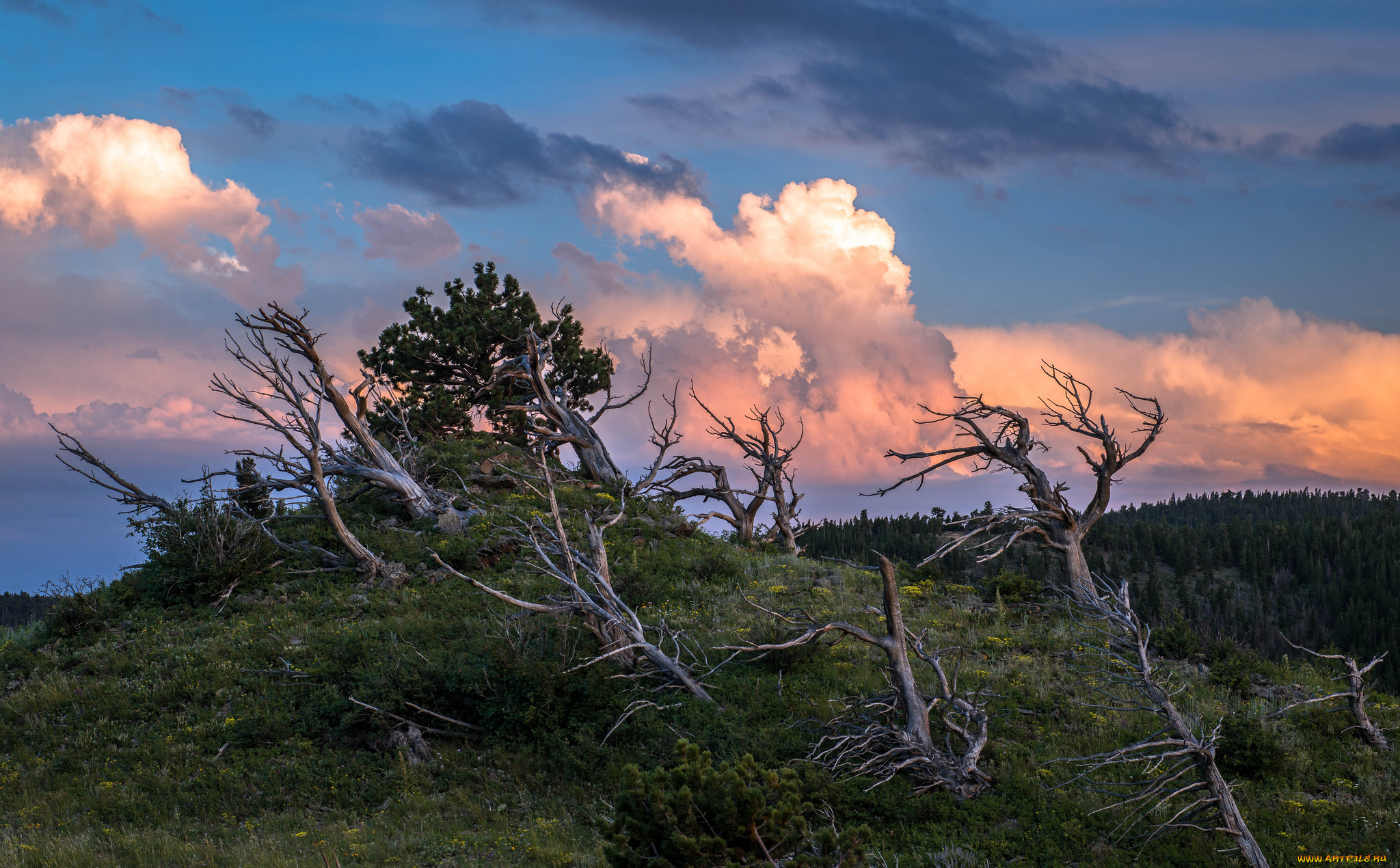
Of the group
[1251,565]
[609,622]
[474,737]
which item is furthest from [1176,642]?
[1251,565]

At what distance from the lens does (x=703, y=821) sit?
7199 mm

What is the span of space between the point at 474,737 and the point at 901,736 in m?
6.82

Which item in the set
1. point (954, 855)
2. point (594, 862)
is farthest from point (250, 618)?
point (954, 855)

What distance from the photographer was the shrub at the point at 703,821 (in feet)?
23.0

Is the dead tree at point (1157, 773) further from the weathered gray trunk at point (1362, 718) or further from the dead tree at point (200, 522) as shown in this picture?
the dead tree at point (200, 522)

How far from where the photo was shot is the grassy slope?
9812mm

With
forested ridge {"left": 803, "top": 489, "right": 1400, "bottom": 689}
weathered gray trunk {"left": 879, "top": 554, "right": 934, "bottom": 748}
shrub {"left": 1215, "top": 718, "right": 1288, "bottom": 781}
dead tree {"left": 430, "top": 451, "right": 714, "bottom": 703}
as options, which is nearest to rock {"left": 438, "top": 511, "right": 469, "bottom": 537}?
dead tree {"left": 430, "top": 451, "right": 714, "bottom": 703}

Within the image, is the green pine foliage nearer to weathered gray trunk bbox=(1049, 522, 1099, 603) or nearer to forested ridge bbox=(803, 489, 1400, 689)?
weathered gray trunk bbox=(1049, 522, 1099, 603)

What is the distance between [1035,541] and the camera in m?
21.2

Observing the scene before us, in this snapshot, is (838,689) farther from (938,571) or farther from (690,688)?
(938,571)

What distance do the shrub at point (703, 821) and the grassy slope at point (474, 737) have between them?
2438 mm

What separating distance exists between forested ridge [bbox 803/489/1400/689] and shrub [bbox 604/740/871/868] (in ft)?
229

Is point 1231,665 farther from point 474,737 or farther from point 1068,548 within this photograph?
point 474,737

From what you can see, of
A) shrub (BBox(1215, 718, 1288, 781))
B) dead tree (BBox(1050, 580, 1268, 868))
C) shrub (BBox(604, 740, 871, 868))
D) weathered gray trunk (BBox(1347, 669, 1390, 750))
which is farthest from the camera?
weathered gray trunk (BBox(1347, 669, 1390, 750))
